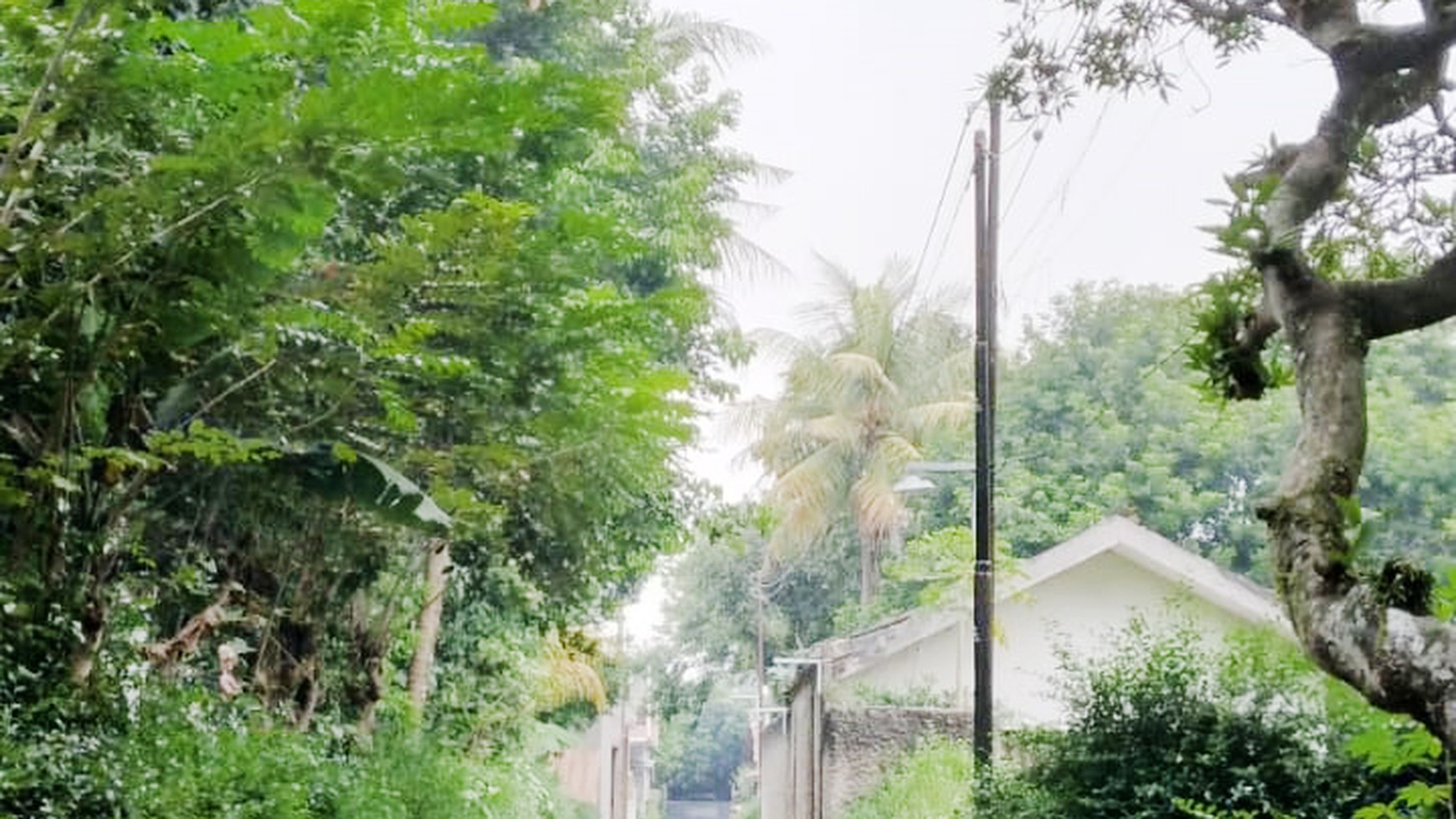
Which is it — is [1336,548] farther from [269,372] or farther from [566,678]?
[566,678]

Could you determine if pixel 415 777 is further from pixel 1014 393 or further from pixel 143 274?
pixel 1014 393

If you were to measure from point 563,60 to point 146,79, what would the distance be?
9.70 m

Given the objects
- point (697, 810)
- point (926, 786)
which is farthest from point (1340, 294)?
point (697, 810)

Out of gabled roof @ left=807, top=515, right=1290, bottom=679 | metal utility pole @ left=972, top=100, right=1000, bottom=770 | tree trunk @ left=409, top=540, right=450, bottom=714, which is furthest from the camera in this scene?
gabled roof @ left=807, top=515, right=1290, bottom=679

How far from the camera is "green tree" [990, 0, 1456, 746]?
10.6 ft

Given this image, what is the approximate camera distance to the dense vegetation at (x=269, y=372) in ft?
17.6

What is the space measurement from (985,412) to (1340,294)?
938 centimetres

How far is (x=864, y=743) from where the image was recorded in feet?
63.8

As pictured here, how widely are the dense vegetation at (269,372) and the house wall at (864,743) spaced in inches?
338

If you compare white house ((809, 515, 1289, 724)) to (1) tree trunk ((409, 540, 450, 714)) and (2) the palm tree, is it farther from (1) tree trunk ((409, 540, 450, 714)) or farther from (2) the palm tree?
(2) the palm tree

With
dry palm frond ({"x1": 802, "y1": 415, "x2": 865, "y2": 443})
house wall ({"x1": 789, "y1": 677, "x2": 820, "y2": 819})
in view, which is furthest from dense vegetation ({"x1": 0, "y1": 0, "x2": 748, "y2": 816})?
dry palm frond ({"x1": 802, "y1": 415, "x2": 865, "y2": 443})

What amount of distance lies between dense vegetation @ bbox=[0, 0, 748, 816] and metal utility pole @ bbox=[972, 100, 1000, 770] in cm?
311

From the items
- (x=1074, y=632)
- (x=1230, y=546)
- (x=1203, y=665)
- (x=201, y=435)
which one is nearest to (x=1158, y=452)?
(x=1230, y=546)

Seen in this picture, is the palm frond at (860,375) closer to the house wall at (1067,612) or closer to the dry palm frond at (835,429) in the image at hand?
the dry palm frond at (835,429)
